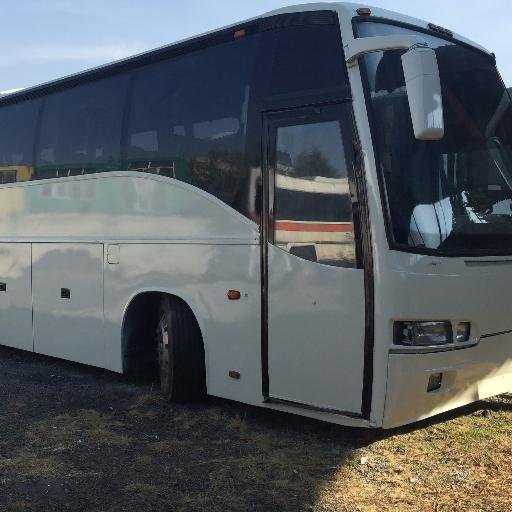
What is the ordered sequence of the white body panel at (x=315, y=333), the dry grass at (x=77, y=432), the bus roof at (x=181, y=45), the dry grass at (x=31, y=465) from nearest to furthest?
1. the dry grass at (x=31, y=465)
2. the white body panel at (x=315, y=333)
3. the bus roof at (x=181, y=45)
4. the dry grass at (x=77, y=432)

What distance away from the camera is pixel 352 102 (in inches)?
205

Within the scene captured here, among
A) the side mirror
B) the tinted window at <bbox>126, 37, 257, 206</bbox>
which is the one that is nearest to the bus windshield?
the side mirror

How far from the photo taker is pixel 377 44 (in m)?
5.02

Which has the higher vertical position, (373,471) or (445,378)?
(445,378)

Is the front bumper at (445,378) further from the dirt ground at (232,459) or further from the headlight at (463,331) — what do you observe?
the dirt ground at (232,459)

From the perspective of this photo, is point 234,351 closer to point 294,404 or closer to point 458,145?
point 294,404

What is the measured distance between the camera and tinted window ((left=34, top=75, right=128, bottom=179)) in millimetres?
7434

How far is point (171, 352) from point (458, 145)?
3.15 meters

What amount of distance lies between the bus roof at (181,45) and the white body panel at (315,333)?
191 centimetres

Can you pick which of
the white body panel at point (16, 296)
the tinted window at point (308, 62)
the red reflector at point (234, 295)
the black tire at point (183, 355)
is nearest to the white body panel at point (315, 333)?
the red reflector at point (234, 295)

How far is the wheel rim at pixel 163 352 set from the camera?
270 inches

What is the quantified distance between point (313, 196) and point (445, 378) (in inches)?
65.9

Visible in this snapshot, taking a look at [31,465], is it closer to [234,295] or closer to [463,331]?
[234,295]

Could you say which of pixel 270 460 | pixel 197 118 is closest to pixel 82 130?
pixel 197 118
